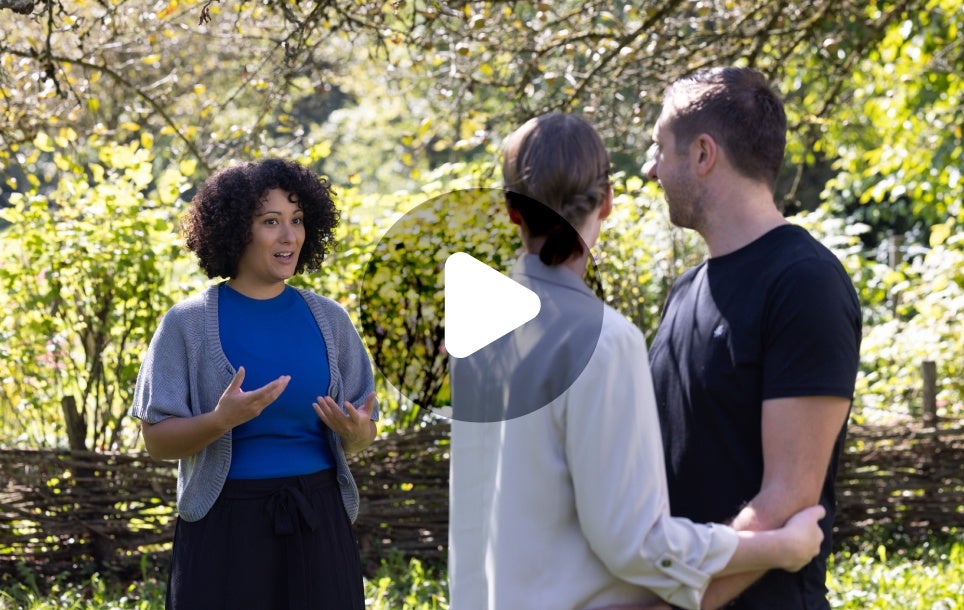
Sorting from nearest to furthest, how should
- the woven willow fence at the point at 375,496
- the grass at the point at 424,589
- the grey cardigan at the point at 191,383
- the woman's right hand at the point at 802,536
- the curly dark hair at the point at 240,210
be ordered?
→ 1. the woman's right hand at the point at 802,536
2. the grey cardigan at the point at 191,383
3. the curly dark hair at the point at 240,210
4. the grass at the point at 424,589
5. the woven willow fence at the point at 375,496

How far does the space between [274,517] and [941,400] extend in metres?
6.16

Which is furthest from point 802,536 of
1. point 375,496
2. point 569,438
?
point 375,496

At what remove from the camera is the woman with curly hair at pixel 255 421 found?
A: 2.76 meters

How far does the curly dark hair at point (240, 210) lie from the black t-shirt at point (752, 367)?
1307 mm

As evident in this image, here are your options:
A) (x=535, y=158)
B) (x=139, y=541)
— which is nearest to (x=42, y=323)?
(x=139, y=541)

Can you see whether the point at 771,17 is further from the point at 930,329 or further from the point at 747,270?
the point at 747,270

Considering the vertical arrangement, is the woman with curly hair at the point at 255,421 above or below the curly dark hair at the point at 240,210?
below

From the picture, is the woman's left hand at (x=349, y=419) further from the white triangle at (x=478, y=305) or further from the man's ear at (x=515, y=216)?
the man's ear at (x=515, y=216)

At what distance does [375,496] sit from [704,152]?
14.1 ft

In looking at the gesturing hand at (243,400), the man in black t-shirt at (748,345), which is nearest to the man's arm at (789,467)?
the man in black t-shirt at (748,345)

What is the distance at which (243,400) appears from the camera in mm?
2592

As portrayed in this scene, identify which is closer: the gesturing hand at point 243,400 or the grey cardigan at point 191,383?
the gesturing hand at point 243,400

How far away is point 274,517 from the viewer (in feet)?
9.04
